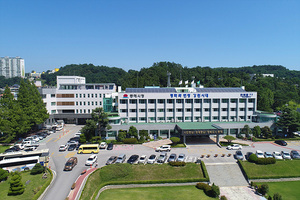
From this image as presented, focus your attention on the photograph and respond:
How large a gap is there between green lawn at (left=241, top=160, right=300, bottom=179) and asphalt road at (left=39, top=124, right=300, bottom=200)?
4.39m

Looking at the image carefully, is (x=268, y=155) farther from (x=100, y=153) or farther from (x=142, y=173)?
(x=100, y=153)

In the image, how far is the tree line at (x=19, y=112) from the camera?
178ft

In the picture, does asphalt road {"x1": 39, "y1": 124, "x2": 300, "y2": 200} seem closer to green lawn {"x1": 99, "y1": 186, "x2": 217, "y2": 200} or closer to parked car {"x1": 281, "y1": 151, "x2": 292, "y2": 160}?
parked car {"x1": 281, "y1": 151, "x2": 292, "y2": 160}

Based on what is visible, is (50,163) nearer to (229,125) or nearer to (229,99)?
(229,125)

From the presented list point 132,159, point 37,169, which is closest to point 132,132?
point 132,159

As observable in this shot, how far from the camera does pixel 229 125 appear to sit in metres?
61.8

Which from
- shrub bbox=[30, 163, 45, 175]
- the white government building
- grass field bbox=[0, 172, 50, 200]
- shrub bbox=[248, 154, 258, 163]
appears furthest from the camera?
the white government building

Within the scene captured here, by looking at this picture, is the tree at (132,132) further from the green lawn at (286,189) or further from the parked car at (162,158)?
the green lawn at (286,189)

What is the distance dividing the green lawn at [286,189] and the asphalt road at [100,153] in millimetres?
9018

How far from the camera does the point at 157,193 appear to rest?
33.5 meters

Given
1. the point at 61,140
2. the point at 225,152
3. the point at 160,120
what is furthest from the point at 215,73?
the point at 61,140

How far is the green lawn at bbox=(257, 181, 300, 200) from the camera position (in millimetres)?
32375

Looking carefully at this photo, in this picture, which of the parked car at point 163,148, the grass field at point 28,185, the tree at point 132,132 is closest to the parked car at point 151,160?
the parked car at point 163,148

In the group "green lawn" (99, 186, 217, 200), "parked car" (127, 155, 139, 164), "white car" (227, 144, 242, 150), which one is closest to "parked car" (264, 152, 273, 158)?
"white car" (227, 144, 242, 150)
